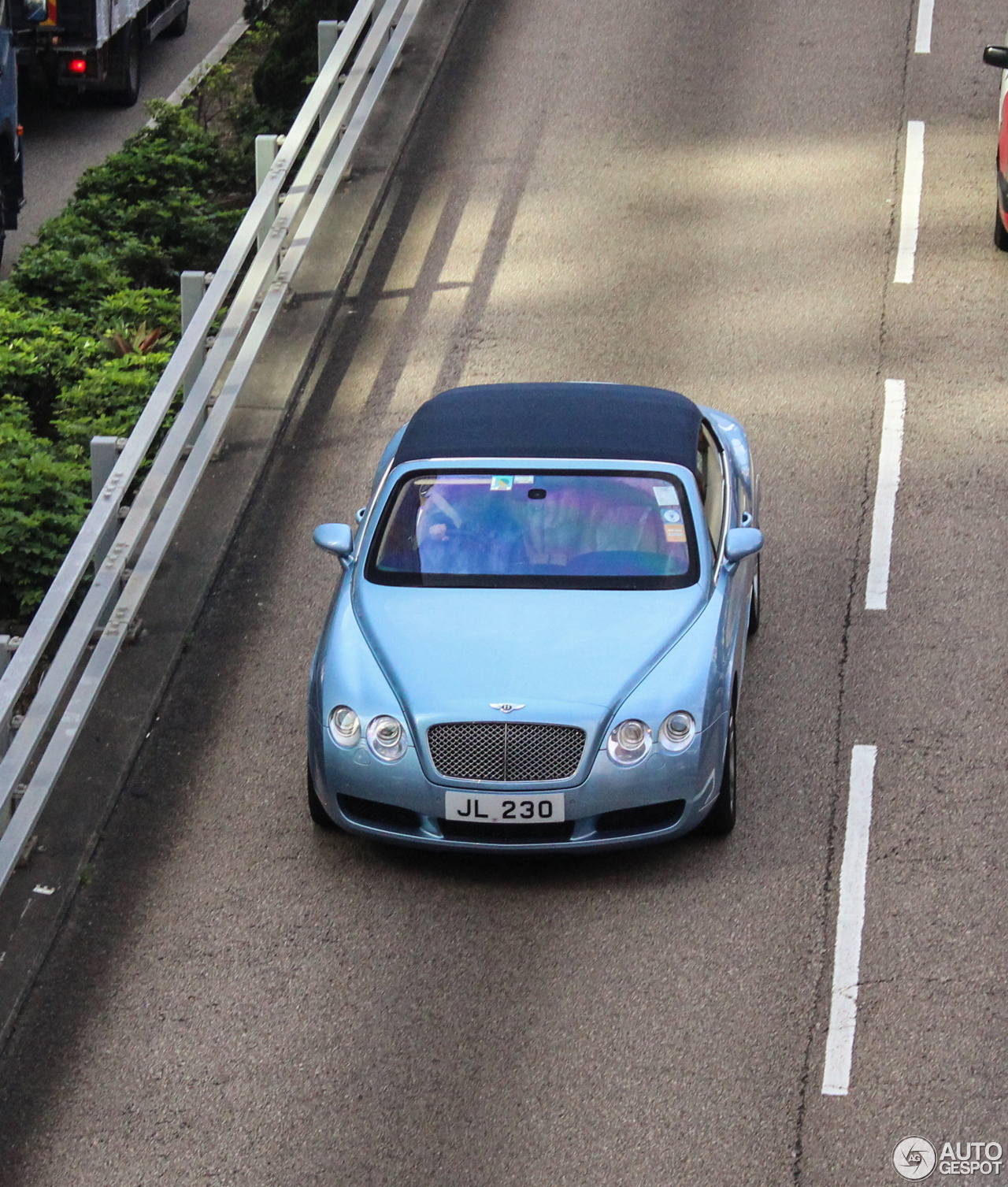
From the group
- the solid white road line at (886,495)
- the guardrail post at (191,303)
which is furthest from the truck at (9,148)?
the solid white road line at (886,495)

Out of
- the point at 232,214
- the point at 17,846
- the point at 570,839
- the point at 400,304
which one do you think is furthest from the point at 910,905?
the point at 232,214

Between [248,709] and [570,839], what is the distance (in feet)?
7.86

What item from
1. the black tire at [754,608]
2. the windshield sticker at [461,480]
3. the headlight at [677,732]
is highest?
the windshield sticker at [461,480]

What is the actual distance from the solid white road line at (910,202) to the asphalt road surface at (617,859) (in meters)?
0.12

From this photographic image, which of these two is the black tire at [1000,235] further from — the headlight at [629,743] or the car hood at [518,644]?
the headlight at [629,743]

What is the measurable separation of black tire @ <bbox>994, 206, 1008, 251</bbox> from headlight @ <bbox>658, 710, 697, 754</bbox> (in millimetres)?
7959

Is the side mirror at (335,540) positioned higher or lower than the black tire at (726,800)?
higher

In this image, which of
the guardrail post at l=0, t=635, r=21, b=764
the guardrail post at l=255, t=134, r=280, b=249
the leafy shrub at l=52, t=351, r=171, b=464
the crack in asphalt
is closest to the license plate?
the crack in asphalt

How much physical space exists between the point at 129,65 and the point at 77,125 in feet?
3.18

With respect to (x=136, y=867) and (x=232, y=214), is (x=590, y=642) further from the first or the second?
(x=232, y=214)

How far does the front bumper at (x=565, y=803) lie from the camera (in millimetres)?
7895

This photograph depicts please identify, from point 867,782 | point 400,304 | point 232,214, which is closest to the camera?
point 867,782

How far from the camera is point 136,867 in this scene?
334 inches

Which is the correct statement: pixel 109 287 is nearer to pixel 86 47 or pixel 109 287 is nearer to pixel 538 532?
pixel 86 47
